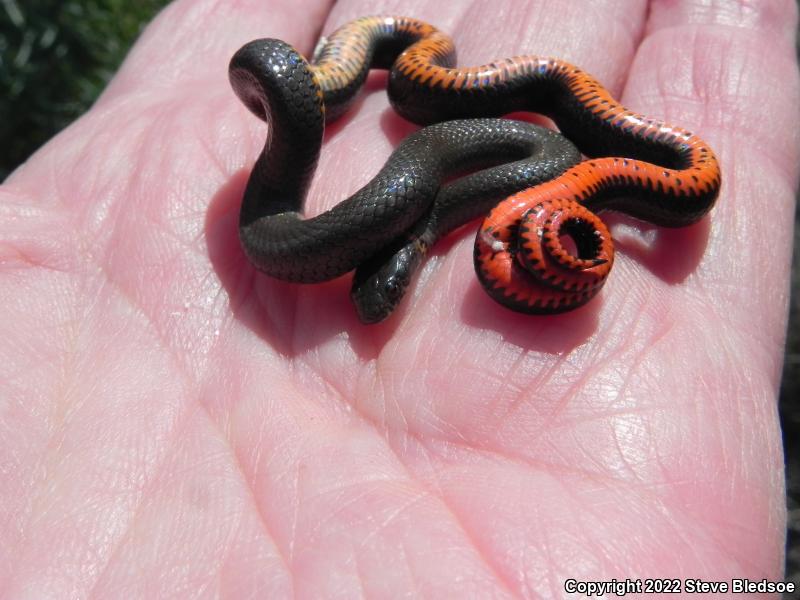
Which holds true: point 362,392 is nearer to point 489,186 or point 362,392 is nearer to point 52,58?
point 489,186

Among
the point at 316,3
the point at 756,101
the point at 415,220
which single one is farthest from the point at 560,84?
the point at 316,3

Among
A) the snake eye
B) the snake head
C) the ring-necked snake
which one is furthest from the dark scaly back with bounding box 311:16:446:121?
the snake eye

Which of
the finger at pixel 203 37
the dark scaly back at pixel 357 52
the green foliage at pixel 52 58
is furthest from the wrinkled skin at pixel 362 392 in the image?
the green foliage at pixel 52 58

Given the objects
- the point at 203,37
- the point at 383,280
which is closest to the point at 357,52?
the point at 203,37

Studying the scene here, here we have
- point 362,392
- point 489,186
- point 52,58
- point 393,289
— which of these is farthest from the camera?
point 52,58

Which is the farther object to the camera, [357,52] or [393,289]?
[357,52]

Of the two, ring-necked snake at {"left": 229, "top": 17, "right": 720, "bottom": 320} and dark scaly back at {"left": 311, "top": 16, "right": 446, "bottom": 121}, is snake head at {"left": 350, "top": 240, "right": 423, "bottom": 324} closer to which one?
ring-necked snake at {"left": 229, "top": 17, "right": 720, "bottom": 320}

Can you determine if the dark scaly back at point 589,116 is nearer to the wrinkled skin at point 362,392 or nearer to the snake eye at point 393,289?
the wrinkled skin at point 362,392

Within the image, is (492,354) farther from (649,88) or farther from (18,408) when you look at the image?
(649,88)
